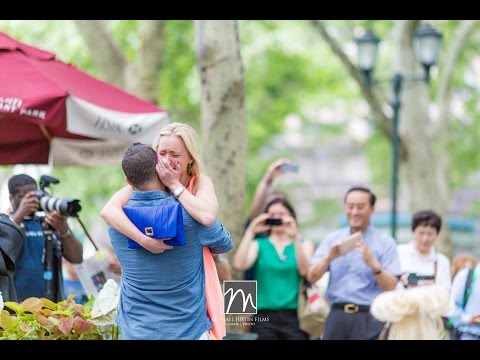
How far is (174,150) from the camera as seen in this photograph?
587 cm

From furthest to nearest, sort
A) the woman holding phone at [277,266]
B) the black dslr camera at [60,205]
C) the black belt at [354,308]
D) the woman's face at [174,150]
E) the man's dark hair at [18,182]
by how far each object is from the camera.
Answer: the woman holding phone at [277,266] → the black belt at [354,308] → the man's dark hair at [18,182] → the black dslr camera at [60,205] → the woman's face at [174,150]

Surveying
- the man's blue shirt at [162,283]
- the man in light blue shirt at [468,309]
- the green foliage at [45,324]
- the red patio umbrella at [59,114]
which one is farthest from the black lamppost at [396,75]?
the man's blue shirt at [162,283]

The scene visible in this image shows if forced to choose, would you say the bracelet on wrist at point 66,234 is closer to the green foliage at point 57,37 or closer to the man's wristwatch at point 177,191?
the man's wristwatch at point 177,191

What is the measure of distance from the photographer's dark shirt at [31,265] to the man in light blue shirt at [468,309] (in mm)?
2990

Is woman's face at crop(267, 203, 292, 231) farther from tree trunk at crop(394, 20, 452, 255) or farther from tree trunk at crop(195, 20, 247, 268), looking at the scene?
tree trunk at crop(394, 20, 452, 255)

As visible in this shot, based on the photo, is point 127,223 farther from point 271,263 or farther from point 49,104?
point 271,263

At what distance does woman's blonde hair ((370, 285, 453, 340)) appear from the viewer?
6.24 m

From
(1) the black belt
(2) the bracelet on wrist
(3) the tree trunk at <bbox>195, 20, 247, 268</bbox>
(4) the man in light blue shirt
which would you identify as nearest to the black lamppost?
(3) the tree trunk at <bbox>195, 20, 247, 268</bbox>

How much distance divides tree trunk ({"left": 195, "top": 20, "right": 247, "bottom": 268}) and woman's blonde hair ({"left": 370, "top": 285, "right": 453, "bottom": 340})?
4818mm

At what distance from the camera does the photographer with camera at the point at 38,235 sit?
799 centimetres

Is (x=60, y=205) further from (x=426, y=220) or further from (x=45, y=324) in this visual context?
(x=426, y=220)

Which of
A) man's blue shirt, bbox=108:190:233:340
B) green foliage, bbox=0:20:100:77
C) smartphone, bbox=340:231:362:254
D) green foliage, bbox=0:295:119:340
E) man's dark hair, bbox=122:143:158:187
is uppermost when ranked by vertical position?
green foliage, bbox=0:20:100:77

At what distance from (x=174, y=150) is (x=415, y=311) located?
167 centimetres

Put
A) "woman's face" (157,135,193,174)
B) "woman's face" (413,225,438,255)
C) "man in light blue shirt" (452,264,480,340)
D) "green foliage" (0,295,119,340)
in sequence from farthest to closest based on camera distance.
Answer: "woman's face" (413,225,438,255), "man in light blue shirt" (452,264,480,340), "green foliage" (0,295,119,340), "woman's face" (157,135,193,174)
